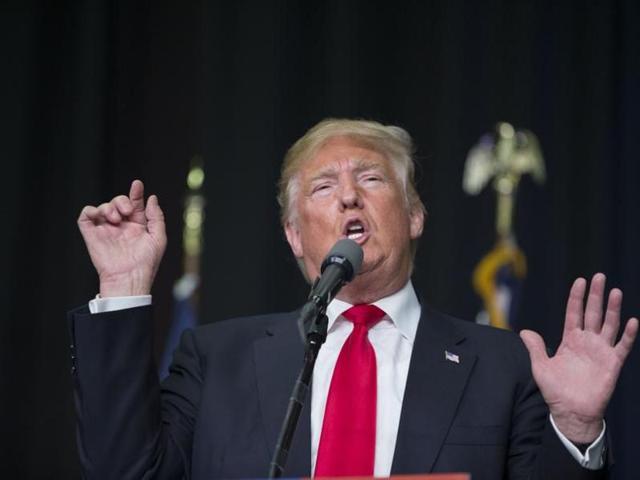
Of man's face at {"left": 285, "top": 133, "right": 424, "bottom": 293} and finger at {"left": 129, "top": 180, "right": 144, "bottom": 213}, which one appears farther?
man's face at {"left": 285, "top": 133, "right": 424, "bottom": 293}

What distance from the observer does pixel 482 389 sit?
234cm

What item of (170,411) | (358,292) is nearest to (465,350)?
(358,292)

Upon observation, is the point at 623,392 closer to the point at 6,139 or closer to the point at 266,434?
the point at 266,434

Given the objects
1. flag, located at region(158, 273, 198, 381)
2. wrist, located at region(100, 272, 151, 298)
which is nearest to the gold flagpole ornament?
flag, located at region(158, 273, 198, 381)

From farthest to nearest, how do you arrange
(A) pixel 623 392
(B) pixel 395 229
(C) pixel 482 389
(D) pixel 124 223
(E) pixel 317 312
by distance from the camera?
(A) pixel 623 392 → (B) pixel 395 229 → (C) pixel 482 389 → (D) pixel 124 223 → (E) pixel 317 312

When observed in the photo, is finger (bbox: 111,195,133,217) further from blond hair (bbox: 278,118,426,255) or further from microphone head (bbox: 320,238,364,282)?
blond hair (bbox: 278,118,426,255)

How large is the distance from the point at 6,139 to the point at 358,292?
1454mm

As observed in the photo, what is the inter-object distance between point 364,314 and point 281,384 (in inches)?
9.4

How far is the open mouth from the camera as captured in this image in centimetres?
246

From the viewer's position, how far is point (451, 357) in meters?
2.39

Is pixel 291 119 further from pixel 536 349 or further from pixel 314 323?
pixel 314 323

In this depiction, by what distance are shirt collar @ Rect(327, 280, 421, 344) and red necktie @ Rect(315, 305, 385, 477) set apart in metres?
Answer: 0.09

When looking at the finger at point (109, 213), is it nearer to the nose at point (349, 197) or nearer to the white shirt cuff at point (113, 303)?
the white shirt cuff at point (113, 303)

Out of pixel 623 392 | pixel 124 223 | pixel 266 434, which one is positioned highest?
pixel 124 223
